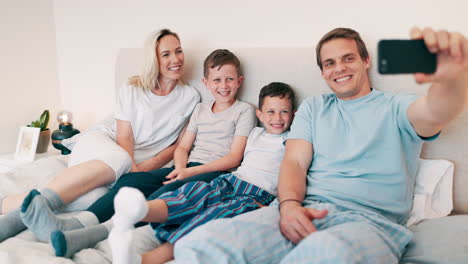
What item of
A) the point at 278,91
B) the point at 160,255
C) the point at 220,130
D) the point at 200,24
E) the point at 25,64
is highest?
the point at 200,24

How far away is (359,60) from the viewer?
4.48 ft

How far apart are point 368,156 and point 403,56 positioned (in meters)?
0.59

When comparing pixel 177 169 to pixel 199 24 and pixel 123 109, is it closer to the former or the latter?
pixel 123 109

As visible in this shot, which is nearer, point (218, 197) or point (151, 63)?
point (218, 197)

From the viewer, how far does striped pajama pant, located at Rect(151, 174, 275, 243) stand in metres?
1.16

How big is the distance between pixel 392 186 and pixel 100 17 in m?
2.18

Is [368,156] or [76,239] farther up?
[368,156]

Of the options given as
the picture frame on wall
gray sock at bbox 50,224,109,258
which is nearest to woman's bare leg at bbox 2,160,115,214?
gray sock at bbox 50,224,109,258

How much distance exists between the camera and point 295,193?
1263mm

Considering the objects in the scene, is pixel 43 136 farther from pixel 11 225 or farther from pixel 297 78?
pixel 297 78

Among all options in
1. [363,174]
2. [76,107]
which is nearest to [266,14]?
[363,174]

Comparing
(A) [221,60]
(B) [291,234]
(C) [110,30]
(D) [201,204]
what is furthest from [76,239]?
(C) [110,30]

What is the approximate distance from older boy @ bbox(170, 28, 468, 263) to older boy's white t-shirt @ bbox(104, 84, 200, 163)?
2.26 ft

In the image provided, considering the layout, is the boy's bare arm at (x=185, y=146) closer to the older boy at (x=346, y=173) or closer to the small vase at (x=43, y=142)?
the older boy at (x=346, y=173)
